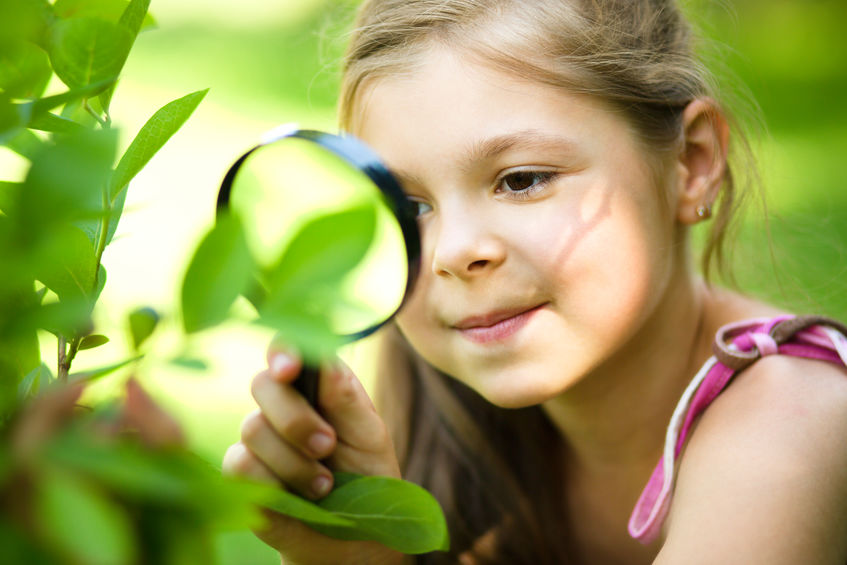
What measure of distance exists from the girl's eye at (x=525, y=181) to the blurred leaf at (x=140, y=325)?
943 millimetres

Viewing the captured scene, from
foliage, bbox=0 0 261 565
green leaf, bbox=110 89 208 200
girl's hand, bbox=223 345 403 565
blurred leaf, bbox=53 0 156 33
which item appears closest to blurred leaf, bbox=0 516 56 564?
foliage, bbox=0 0 261 565

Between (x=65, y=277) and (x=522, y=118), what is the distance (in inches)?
34.1

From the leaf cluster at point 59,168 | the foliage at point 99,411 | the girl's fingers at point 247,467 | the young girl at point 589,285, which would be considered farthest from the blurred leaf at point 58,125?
the girl's fingers at point 247,467

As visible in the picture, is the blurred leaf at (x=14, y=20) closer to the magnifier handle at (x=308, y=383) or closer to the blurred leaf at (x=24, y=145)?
the blurred leaf at (x=24, y=145)

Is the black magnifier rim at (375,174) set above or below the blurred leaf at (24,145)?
below

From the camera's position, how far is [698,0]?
1969 millimetres

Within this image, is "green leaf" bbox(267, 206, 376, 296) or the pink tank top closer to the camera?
"green leaf" bbox(267, 206, 376, 296)

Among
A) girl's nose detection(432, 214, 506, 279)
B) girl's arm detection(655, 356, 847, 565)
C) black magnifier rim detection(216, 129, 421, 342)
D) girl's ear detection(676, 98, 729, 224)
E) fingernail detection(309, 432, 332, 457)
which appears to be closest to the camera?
black magnifier rim detection(216, 129, 421, 342)

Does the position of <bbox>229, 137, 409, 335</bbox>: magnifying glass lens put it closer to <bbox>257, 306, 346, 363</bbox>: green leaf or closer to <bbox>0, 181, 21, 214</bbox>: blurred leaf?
<bbox>257, 306, 346, 363</bbox>: green leaf

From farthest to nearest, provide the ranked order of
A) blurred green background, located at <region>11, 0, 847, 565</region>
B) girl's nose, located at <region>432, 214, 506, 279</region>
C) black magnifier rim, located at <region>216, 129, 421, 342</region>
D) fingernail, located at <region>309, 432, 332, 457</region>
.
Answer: blurred green background, located at <region>11, 0, 847, 565</region> → girl's nose, located at <region>432, 214, 506, 279</region> → fingernail, located at <region>309, 432, 332, 457</region> → black magnifier rim, located at <region>216, 129, 421, 342</region>

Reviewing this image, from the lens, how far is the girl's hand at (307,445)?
905 mm

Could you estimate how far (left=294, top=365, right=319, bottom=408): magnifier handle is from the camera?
3.01ft

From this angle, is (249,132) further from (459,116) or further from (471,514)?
(459,116)

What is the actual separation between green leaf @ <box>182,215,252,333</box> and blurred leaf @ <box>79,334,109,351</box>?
251mm
